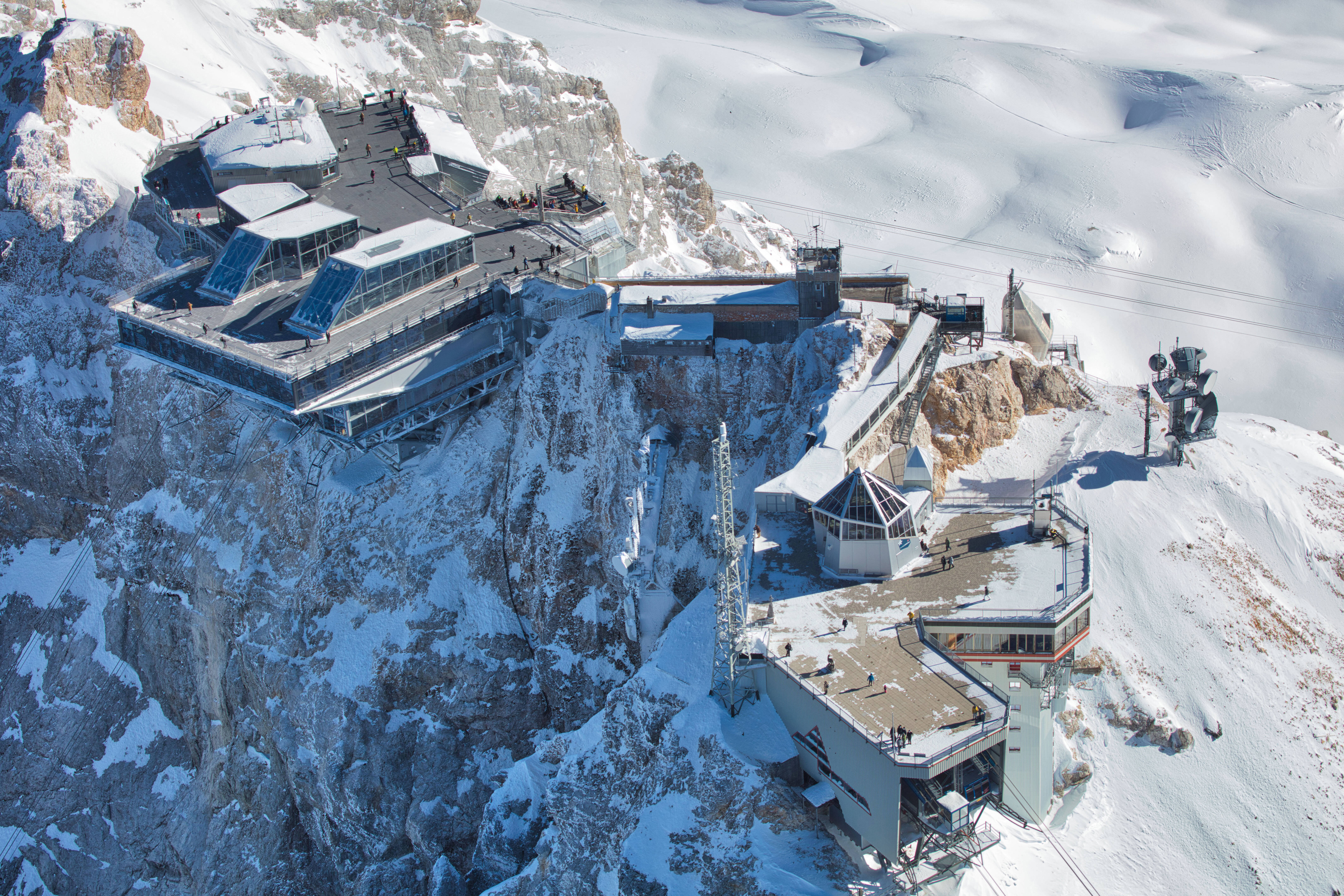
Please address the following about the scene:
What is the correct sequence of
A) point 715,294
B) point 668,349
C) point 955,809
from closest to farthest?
point 955,809, point 668,349, point 715,294

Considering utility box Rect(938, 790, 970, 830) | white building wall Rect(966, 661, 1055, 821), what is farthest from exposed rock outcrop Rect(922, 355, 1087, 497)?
utility box Rect(938, 790, 970, 830)

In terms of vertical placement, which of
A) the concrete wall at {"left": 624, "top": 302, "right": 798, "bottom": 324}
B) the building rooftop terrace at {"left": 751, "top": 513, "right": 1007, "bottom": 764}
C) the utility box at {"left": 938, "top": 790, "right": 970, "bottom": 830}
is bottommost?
the utility box at {"left": 938, "top": 790, "right": 970, "bottom": 830}

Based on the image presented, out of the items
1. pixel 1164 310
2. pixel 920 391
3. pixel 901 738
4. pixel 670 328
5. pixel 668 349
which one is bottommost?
pixel 1164 310

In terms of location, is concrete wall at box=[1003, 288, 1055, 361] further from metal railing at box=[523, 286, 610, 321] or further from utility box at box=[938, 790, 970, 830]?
utility box at box=[938, 790, 970, 830]

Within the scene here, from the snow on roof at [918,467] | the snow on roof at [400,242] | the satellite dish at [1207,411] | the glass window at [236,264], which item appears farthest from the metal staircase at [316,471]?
the satellite dish at [1207,411]

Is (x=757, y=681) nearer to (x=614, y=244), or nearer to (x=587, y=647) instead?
(x=587, y=647)

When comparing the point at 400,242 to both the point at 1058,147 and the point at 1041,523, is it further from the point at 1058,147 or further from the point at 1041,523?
the point at 1058,147

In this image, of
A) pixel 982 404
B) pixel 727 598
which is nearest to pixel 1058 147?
pixel 982 404
